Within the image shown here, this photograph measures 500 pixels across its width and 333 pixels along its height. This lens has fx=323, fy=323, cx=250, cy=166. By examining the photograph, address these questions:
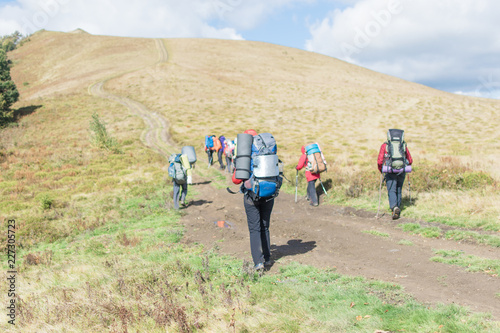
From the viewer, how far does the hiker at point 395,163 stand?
884 cm

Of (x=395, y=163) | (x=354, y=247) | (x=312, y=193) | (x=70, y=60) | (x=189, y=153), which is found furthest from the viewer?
(x=70, y=60)

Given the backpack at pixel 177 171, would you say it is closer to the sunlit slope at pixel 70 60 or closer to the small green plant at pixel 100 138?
the small green plant at pixel 100 138

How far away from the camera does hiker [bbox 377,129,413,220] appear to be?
884 cm

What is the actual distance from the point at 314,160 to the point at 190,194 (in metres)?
6.01

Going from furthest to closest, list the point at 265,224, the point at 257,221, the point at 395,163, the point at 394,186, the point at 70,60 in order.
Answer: the point at 70,60, the point at 394,186, the point at 395,163, the point at 265,224, the point at 257,221

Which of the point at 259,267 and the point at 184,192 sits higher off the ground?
the point at 184,192

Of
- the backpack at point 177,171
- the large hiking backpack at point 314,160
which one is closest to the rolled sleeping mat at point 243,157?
the large hiking backpack at point 314,160

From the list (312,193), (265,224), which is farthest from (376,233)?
(312,193)

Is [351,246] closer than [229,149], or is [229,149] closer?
[351,246]

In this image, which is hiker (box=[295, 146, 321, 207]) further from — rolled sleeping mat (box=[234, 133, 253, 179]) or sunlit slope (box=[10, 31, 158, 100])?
sunlit slope (box=[10, 31, 158, 100])

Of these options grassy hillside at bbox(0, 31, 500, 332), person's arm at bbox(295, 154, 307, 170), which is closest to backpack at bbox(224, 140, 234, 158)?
grassy hillside at bbox(0, 31, 500, 332)

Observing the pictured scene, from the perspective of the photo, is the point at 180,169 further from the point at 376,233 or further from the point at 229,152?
the point at 376,233

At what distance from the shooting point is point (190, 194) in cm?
1461

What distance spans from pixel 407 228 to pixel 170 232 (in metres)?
6.30
